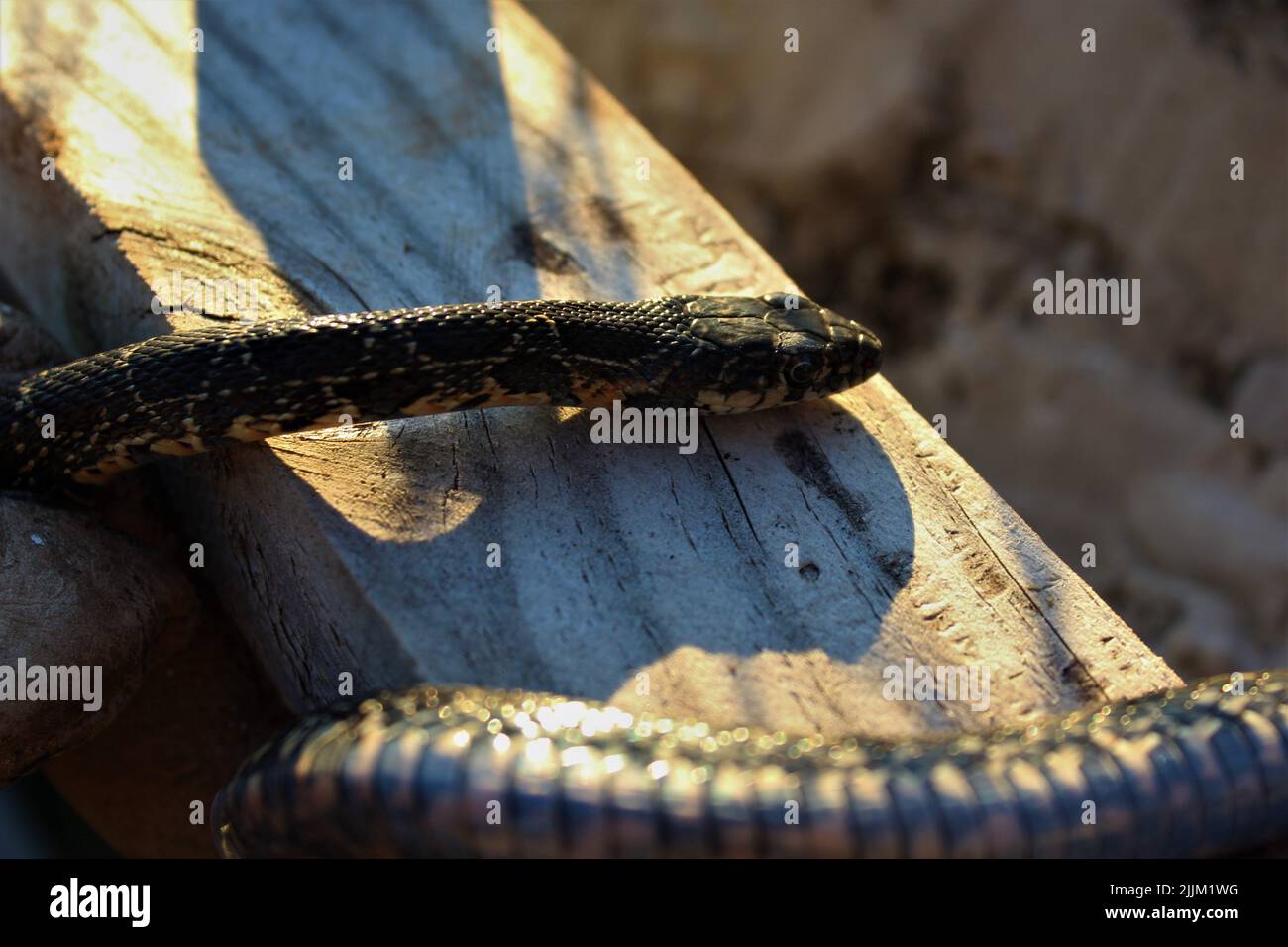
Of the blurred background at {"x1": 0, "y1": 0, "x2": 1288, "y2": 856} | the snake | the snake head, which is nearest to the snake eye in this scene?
the snake head

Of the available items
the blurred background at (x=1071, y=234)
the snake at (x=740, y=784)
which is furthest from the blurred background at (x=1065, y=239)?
the snake at (x=740, y=784)

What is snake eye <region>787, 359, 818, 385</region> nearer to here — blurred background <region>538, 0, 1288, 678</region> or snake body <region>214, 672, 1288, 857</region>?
snake body <region>214, 672, 1288, 857</region>

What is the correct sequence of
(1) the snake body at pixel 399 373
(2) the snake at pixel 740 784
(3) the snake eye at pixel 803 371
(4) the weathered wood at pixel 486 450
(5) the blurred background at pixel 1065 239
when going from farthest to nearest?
(5) the blurred background at pixel 1065 239, (3) the snake eye at pixel 803 371, (1) the snake body at pixel 399 373, (4) the weathered wood at pixel 486 450, (2) the snake at pixel 740 784

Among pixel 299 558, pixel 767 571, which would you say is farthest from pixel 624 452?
pixel 299 558

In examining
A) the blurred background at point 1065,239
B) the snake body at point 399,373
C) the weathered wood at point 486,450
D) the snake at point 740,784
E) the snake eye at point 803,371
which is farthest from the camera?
the blurred background at point 1065,239

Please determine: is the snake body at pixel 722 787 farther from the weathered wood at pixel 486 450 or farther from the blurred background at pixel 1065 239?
the blurred background at pixel 1065 239

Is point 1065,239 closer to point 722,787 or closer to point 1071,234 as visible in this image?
point 1071,234
